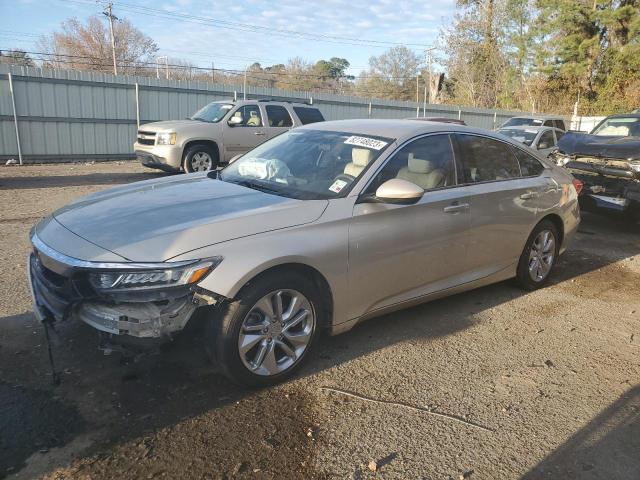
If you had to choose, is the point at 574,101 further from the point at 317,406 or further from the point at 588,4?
the point at 317,406

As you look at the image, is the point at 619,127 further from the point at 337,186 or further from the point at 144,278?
A: the point at 144,278

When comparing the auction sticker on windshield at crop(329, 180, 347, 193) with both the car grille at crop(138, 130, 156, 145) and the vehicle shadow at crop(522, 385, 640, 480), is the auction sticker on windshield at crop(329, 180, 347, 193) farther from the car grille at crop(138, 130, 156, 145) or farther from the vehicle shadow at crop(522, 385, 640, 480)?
the car grille at crop(138, 130, 156, 145)

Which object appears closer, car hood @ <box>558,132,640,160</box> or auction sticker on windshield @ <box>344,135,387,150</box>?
auction sticker on windshield @ <box>344,135,387,150</box>

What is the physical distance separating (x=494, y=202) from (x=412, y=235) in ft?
3.76

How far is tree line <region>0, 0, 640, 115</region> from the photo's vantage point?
33156 millimetres

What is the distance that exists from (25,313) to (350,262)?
8.84ft

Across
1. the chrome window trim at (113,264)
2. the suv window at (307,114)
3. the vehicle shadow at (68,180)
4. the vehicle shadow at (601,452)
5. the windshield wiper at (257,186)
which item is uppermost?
the suv window at (307,114)

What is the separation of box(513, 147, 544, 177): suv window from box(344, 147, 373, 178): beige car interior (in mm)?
1952

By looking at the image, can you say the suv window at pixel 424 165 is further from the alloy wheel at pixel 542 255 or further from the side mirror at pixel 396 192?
the alloy wheel at pixel 542 255

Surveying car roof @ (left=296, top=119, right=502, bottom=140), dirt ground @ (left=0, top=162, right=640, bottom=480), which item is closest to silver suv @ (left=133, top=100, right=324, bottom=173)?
car roof @ (left=296, top=119, right=502, bottom=140)

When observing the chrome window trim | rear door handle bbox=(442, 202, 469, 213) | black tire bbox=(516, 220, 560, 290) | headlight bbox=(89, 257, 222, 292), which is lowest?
black tire bbox=(516, 220, 560, 290)

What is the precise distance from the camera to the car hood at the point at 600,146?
26.6 feet

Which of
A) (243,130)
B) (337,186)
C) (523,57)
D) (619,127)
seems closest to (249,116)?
(243,130)

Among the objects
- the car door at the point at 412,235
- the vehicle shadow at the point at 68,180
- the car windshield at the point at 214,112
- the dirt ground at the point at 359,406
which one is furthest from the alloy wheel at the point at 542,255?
the vehicle shadow at the point at 68,180
